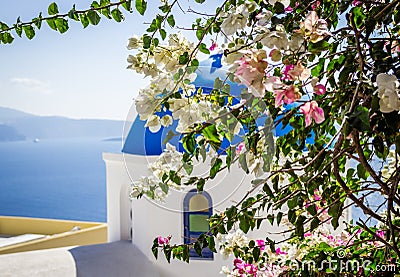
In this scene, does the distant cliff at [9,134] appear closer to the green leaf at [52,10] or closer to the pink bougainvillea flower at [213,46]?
the pink bougainvillea flower at [213,46]

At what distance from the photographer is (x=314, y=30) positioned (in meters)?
0.86

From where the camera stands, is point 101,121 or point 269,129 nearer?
point 269,129

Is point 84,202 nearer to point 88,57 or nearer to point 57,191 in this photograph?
point 57,191

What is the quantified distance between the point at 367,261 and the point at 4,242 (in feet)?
32.9

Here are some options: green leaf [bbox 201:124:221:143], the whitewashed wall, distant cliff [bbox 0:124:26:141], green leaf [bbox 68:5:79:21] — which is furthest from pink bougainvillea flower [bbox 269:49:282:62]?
distant cliff [bbox 0:124:26:141]

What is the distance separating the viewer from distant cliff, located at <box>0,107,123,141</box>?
44312 mm

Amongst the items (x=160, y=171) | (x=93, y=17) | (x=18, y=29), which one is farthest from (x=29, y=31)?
(x=160, y=171)

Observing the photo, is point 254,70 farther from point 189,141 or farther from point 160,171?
point 160,171

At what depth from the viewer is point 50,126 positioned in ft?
153

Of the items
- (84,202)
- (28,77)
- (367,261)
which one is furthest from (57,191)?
(367,261)

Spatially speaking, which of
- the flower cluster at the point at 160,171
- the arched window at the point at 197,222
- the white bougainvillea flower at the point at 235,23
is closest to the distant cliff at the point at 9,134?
the arched window at the point at 197,222

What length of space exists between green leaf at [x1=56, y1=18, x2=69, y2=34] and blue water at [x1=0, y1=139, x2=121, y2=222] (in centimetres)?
3355

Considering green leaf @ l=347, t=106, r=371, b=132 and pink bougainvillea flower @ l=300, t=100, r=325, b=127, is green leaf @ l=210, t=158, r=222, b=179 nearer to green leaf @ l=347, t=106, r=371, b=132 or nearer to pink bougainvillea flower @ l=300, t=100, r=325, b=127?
pink bougainvillea flower @ l=300, t=100, r=325, b=127

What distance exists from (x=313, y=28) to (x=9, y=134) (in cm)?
5040
